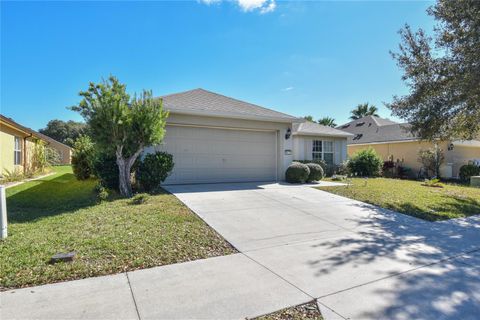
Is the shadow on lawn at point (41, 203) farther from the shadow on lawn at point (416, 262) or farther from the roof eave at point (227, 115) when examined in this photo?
the shadow on lawn at point (416, 262)

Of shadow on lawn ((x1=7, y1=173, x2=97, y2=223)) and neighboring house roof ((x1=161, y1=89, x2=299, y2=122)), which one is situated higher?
neighboring house roof ((x1=161, y1=89, x2=299, y2=122))

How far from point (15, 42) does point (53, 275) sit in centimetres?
1116

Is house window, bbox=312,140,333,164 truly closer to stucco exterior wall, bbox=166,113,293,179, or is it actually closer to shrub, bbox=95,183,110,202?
stucco exterior wall, bbox=166,113,293,179

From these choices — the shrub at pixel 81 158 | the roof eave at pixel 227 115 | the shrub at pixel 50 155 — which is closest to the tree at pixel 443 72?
the roof eave at pixel 227 115

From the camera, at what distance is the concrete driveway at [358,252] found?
3.03 metres

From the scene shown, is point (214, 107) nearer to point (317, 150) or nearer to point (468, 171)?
point (317, 150)

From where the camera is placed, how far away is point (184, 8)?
9945 millimetres

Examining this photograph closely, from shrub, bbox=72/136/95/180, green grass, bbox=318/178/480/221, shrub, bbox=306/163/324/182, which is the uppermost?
shrub, bbox=72/136/95/180

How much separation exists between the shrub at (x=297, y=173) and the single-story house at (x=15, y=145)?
13478mm

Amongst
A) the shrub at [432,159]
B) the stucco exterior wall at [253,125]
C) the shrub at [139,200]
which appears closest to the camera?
the shrub at [139,200]

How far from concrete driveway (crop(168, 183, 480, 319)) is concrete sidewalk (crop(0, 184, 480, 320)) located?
0.02 meters

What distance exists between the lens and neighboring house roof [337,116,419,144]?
22.1 m

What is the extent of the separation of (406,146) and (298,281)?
72.0 ft

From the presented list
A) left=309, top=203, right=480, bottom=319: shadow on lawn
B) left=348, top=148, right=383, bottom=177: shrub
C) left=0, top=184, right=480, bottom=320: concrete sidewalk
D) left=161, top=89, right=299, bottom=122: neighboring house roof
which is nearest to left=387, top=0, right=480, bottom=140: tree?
left=309, top=203, right=480, bottom=319: shadow on lawn
